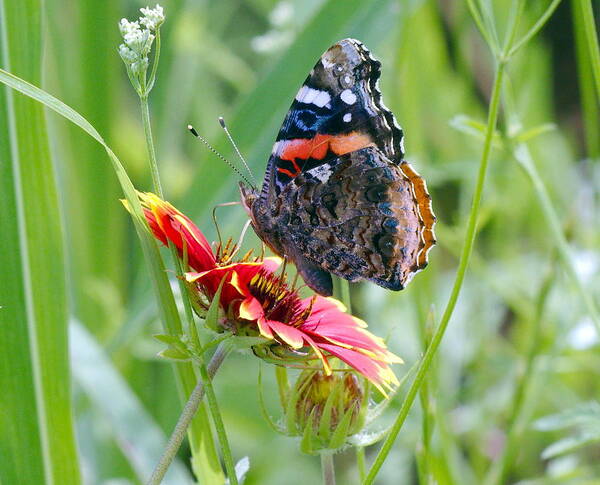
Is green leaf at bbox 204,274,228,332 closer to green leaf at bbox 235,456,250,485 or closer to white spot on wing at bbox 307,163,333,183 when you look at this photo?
green leaf at bbox 235,456,250,485

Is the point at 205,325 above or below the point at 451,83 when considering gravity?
below

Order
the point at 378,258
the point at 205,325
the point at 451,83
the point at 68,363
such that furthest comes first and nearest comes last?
1. the point at 451,83
2. the point at 378,258
3. the point at 68,363
4. the point at 205,325

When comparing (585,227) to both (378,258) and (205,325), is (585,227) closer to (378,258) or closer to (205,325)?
(378,258)

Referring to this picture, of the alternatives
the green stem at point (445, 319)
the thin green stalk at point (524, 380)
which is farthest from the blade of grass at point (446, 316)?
the thin green stalk at point (524, 380)

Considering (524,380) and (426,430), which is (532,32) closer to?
(426,430)

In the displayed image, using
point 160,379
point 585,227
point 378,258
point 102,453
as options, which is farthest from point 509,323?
point 378,258
